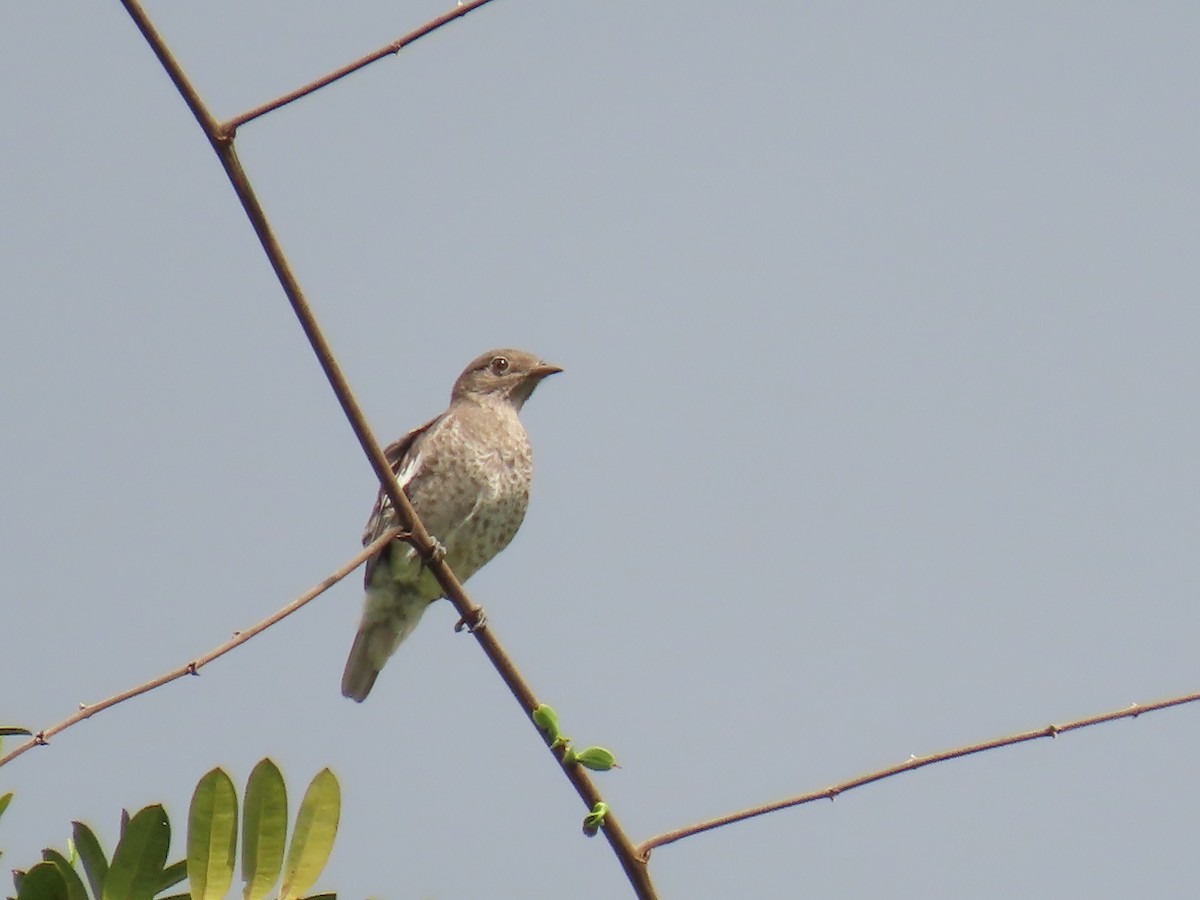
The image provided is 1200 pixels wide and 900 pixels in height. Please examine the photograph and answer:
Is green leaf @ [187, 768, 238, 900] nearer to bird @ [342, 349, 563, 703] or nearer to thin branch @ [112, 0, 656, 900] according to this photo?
thin branch @ [112, 0, 656, 900]

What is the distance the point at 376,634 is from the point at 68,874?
15.8 ft

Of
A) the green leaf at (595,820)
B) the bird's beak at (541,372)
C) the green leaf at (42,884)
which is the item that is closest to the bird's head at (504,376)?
the bird's beak at (541,372)

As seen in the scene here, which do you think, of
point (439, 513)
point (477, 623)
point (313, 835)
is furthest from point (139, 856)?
point (439, 513)

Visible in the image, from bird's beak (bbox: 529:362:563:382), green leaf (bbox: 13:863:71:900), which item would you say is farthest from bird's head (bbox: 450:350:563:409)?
green leaf (bbox: 13:863:71:900)

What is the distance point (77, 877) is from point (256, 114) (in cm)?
170

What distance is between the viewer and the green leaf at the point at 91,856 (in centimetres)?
319

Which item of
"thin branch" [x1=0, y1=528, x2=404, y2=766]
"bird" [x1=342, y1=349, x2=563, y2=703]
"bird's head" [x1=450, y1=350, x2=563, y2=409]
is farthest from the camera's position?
"bird's head" [x1=450, y1=350, x2=563, y2=409]

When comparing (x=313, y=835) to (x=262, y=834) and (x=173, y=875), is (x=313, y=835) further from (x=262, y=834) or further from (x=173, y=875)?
(x=173, y=875)

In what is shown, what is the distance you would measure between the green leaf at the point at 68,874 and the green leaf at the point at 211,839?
232 millimetres

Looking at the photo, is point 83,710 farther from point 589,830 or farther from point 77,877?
point 589,830

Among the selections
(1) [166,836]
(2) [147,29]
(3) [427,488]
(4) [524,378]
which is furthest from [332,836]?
(4) [524,378]

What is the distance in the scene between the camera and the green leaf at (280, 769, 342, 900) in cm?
346

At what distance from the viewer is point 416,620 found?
792cm

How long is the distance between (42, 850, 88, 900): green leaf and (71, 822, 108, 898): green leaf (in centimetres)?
3
